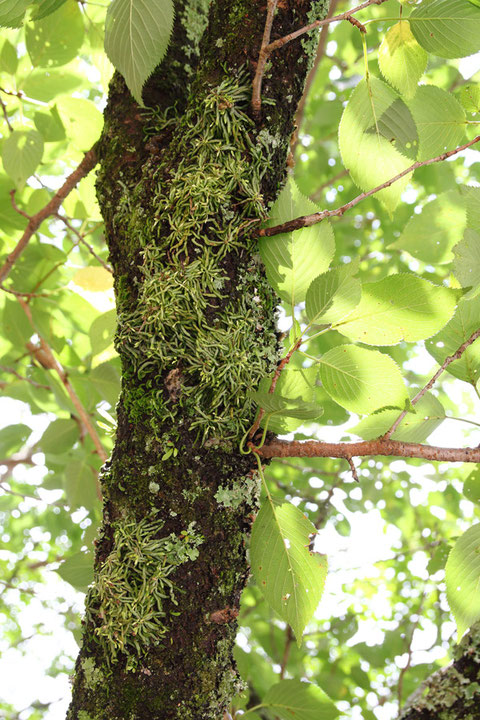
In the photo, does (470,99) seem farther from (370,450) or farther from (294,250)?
(370,450)

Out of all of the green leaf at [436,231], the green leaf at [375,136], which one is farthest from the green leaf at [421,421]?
the green leaf at [436,231]

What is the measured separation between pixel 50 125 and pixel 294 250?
940mm

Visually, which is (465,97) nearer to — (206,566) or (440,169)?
(206,566)

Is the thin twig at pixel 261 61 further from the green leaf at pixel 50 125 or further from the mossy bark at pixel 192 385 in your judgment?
the green leaf at pixel 50 125

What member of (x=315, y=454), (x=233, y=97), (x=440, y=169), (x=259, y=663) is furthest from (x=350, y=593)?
(x=233, y=97)

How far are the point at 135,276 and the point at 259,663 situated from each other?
1865 millimetres

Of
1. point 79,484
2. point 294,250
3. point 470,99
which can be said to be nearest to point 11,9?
point 294,250

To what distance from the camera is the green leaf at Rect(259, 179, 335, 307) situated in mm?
689

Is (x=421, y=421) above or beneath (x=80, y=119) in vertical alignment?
beneath

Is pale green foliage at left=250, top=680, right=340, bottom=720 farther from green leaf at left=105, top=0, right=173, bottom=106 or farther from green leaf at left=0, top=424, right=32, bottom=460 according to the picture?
green leaf at left=0, top=424, right=32, bottom=460

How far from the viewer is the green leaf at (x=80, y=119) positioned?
1344 mm

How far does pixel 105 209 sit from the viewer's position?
2.75ft

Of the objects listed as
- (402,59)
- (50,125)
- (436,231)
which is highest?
(50,125)

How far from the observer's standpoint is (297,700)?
0.94 meters
